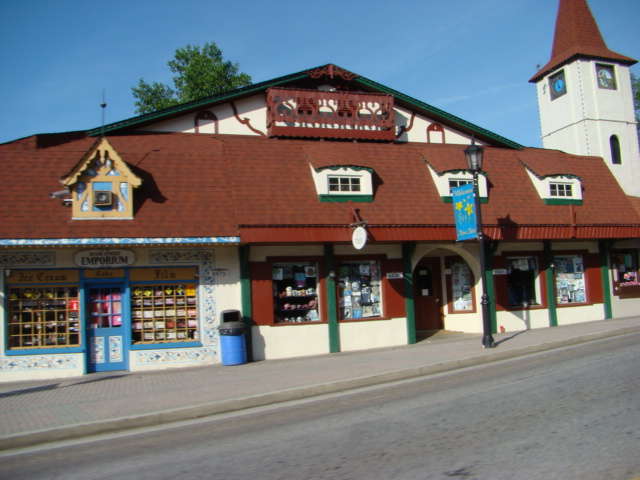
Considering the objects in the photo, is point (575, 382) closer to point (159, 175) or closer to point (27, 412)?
point (27, 412)

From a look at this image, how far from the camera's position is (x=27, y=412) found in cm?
920

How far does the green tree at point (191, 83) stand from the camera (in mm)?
35969

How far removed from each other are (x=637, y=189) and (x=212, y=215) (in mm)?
16798

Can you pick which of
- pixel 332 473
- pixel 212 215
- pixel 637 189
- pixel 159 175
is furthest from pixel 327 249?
pixel 637 189

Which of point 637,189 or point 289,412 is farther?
point 637,189

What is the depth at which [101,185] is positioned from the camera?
44.7 feet

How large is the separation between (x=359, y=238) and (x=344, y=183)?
2.43 meters

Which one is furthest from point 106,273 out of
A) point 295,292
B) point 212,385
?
point 295,292

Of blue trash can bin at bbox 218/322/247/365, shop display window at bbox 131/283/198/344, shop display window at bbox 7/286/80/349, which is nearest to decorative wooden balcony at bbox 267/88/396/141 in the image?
shop display window at bbox 131/283/198/344

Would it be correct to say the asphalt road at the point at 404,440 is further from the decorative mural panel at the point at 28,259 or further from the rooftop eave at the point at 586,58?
the rooftop eave at the point at 586,58

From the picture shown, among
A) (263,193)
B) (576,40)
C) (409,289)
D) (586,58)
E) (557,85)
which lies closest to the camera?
(263,193)

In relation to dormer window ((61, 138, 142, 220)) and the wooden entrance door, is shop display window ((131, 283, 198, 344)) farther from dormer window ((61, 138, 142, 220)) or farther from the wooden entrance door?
the wooden entrance door

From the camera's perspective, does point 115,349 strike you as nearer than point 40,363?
No

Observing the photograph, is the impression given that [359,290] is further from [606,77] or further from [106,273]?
[606,77]
